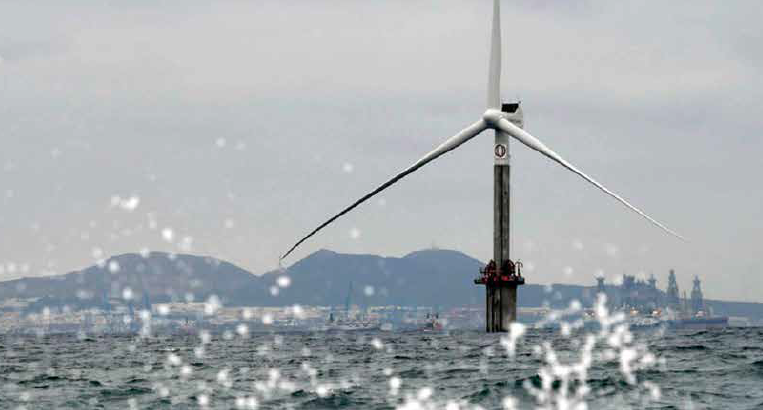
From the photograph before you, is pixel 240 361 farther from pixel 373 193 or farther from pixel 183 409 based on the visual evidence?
pixel 373 193

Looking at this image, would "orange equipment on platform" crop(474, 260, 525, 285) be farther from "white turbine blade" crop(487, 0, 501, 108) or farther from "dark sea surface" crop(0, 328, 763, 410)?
"dark sea surface" crop(0, 328, 763, 410)

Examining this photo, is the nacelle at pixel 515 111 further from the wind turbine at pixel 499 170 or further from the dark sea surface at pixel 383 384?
the dark sea surface at pixel 383 384

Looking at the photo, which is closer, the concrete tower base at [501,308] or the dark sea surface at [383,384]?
the dark sea surface at [383,384]

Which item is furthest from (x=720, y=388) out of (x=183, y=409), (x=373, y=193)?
(x=373, y=193)

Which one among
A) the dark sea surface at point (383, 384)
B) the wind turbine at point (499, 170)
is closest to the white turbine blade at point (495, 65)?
the wind turbine at point (499, 170)

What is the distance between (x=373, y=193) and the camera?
152125 mm

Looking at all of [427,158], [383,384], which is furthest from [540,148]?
[383,384]

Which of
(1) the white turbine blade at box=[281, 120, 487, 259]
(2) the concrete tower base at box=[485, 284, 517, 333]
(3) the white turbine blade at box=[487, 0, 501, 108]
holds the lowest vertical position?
(2) the concrete tower base at box=[485, 284, 517, 333]

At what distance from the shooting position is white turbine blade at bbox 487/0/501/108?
17888 cm

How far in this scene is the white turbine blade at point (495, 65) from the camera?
178875mm

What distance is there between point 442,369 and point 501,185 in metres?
99.1

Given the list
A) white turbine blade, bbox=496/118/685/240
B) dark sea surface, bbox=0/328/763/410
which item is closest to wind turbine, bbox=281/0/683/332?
white turbine blade, bbox=496/118/685/240

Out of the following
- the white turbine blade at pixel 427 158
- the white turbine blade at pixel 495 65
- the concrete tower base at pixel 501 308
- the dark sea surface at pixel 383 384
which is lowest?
the dark sea surface at pixel 383 384

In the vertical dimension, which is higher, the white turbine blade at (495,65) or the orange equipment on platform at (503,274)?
the white turbine blade at (495,65)
